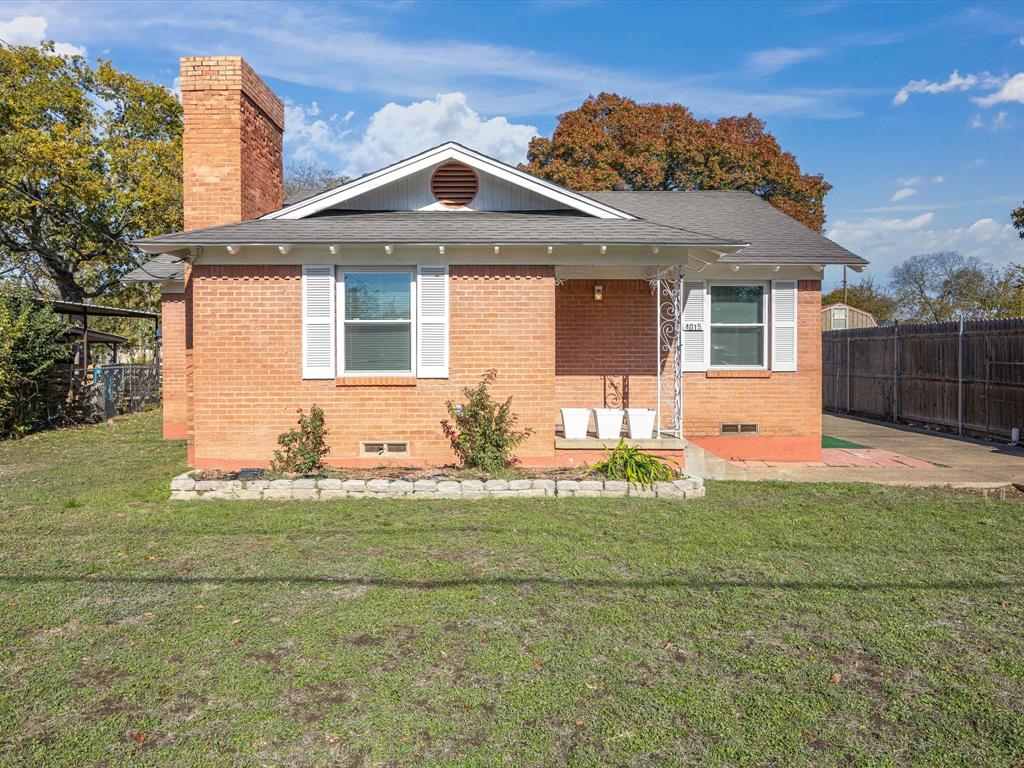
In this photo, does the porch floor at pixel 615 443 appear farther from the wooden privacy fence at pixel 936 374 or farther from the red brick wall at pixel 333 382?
the wooden privacy fence at pixel 936 374

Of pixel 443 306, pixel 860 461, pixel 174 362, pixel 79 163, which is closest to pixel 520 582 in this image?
pixel 443 306

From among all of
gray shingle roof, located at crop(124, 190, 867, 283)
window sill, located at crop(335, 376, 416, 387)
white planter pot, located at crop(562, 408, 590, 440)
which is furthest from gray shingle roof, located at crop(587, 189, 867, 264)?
window sill, located at crop(335, 376, 416, 387)

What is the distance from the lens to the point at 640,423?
1016cm

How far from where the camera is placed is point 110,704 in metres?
3.70

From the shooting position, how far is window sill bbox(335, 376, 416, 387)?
9789mm

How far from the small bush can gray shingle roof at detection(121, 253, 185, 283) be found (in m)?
6.74

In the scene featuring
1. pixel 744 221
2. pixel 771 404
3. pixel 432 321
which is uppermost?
pixel 744 221

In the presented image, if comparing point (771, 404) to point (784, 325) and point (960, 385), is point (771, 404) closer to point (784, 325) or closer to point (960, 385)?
point (784, 325)

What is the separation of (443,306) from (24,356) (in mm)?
11145

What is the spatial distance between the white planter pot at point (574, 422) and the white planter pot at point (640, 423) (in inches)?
→ 24.3

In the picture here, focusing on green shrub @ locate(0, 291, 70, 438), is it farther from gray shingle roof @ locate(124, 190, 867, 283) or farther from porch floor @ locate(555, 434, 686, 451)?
porch floor @ locate(555, 434, 686, 451)

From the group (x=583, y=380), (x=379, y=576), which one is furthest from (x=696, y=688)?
(x=583, y=380)

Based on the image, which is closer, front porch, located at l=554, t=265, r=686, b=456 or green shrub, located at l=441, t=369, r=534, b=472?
green shrub, located at l=441, t=369, r=534, b=472

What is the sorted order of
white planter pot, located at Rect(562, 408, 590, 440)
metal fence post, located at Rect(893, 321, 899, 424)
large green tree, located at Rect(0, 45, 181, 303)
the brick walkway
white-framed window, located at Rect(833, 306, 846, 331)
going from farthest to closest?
white-framed window, located at Rect(833, 306, 846, 331) < large green tree, located at Rect(0, 45, 181, 303) < metal fence post, located at Rect(893, 321, 899, 424) < the brick walkway < white planter pot, located at Rect(562, 408, 590, 440)
